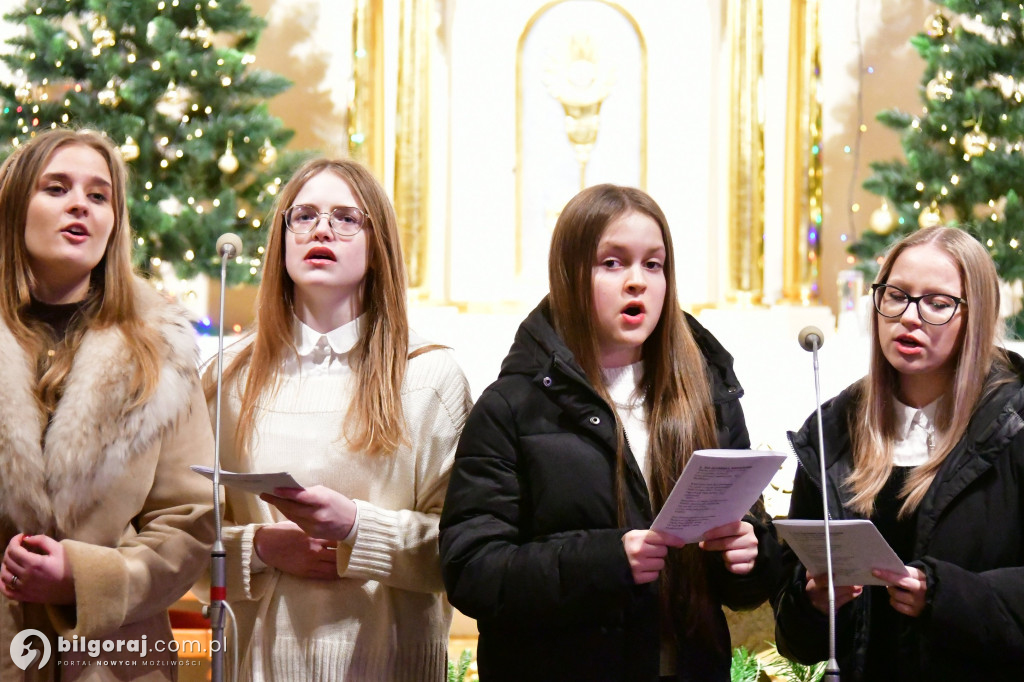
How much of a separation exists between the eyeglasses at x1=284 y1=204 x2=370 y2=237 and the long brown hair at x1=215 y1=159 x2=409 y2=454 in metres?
0.02

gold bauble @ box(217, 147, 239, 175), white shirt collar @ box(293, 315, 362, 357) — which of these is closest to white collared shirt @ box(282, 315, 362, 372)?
white shirt collar @ box(293, 315, 362, 357)

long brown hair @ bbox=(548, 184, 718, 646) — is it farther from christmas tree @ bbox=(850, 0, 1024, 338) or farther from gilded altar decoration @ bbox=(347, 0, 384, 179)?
gilded altar decoration @ bbox=(347, 0, 384, 179)

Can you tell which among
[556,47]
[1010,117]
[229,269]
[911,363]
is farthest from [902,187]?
[911,363]

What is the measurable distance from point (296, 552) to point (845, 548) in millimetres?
1013

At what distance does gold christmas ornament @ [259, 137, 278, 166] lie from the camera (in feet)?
19.6

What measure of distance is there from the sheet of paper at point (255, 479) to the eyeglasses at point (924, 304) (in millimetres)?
1196

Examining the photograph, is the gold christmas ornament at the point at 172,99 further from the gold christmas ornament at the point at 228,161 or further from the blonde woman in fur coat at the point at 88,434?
the blonde woman in fur coat at the point at 88,434

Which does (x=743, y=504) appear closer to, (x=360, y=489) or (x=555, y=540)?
(x=555, y=540)

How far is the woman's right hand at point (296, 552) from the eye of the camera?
2322 millimetres

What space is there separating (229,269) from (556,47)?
7.66 ft

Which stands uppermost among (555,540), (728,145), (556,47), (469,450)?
(556,47)

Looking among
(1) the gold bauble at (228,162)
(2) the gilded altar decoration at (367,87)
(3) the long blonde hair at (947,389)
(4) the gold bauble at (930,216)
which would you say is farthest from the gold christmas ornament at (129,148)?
(3) the long blonde hair at (947,389)

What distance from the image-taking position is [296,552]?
2324 mm

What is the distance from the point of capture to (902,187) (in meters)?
6.19
